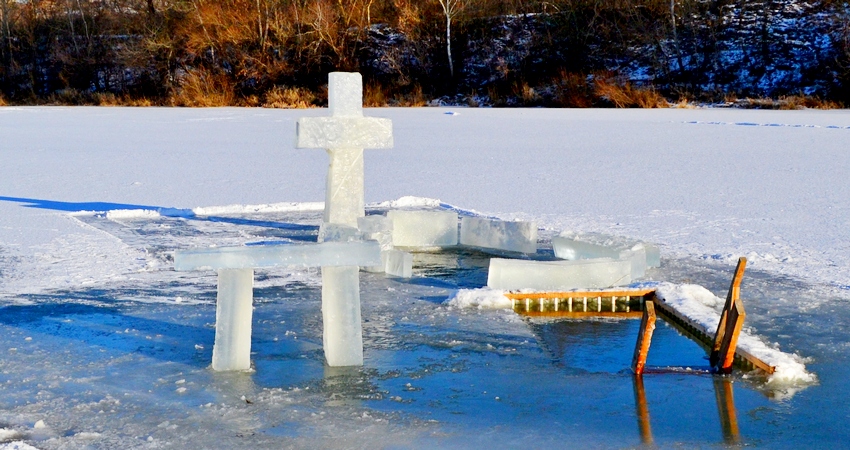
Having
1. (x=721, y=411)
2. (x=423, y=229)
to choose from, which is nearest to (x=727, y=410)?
(x=721, y=411)

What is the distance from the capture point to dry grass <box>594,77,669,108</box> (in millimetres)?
26859

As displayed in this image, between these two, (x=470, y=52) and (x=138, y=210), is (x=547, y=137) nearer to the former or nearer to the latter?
(x=138, y=210)

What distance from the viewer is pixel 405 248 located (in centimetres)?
737

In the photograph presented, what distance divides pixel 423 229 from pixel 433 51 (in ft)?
97.5

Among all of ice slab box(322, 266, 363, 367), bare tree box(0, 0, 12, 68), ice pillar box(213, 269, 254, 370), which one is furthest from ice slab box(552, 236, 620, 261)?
bare tree box(0, 0, 12, 68)

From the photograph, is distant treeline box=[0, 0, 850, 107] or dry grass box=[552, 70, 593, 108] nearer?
dry grass box=[552, 70, 593, 108]

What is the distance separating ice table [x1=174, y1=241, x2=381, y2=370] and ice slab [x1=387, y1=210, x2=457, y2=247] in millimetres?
3180

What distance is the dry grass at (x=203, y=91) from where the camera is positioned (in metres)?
32.8

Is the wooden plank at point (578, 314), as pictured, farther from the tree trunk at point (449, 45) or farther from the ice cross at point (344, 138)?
the tree trunk at point (449, 45)

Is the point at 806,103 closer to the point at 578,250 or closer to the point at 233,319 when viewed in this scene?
the point at 578,250

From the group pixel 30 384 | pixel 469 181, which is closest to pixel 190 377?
pixel 30 384

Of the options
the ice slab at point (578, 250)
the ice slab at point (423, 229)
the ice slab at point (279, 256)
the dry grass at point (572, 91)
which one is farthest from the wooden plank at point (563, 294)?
the dry grass at point (572, 91)

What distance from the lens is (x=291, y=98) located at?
31547 millimetres

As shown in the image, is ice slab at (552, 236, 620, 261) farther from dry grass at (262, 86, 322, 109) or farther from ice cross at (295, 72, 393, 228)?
dry grass at (262, 86, 322, 109)
